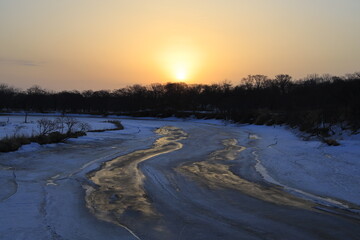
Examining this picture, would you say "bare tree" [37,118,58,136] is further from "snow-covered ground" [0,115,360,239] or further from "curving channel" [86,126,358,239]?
"curving channel" [86,126,358,239]

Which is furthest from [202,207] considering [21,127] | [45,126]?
[21,127]

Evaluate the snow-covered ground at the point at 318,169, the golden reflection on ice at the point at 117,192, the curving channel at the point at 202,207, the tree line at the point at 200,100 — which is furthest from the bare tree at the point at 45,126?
the tree line at the point at 200,100

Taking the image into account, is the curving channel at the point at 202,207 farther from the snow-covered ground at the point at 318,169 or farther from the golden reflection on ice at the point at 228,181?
the snow-covered ground at the point at 318,169

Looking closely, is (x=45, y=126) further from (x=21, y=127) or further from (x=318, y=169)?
(x=318, y=169)

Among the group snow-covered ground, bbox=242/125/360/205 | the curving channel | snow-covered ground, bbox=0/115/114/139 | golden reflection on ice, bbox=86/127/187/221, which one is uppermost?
snow-covered ground, bbox=242/125/360/205

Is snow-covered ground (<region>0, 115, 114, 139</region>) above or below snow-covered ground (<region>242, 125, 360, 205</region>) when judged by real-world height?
below

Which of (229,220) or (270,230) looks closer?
(270,230)

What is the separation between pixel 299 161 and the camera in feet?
49.2

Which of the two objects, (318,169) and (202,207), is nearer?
(202,207)

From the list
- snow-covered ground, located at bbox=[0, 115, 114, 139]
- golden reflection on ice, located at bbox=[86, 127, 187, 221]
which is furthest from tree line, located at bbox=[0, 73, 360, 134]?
golden reflection on ice, located at bbox=[86, 127, 187, 221]

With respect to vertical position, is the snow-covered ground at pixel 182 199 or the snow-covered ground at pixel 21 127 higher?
the snow-covered ground at pixel 182 199

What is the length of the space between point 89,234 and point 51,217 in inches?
54.4

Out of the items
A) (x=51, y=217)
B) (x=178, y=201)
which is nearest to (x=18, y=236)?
(x=51, y=217)

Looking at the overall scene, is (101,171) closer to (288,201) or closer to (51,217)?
(51,217)
